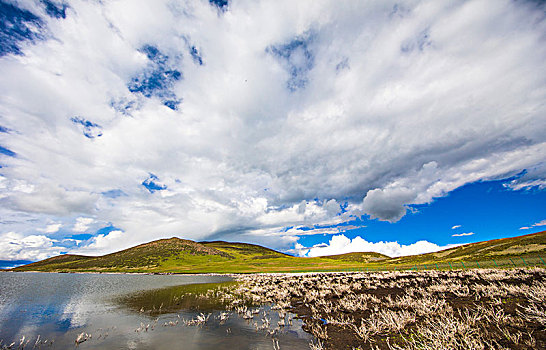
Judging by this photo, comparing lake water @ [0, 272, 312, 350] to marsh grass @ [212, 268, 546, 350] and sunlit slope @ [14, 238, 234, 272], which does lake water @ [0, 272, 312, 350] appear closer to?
marsh grass @ [212, 268, 546, 350]

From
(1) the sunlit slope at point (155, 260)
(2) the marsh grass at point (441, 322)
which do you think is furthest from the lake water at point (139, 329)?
(1) the sunlit slope at point (155, 260)

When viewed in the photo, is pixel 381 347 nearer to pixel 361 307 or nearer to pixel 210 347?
pixel 361 307

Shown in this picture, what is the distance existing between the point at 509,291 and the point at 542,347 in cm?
1029

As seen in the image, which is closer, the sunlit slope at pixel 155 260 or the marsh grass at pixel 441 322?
the marsh grass at pixel 441 322

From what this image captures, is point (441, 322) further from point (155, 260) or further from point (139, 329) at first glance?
point (155, 260)

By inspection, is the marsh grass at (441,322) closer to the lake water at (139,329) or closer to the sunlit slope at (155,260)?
the lake water at (139,329)

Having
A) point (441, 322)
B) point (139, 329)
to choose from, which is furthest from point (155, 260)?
point (441, 322)

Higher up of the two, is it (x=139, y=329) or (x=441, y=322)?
(x=441, y=322)

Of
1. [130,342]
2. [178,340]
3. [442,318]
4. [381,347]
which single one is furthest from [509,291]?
[130,342]

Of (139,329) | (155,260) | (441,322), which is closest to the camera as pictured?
(441,322)

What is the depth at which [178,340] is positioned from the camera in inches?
512

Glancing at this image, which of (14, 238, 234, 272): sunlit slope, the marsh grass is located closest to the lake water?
the marsh grass

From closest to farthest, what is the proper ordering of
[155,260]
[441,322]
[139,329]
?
[441,322] < [139,329] < [155,260]

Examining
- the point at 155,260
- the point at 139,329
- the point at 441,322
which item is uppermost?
the point at 155,260
